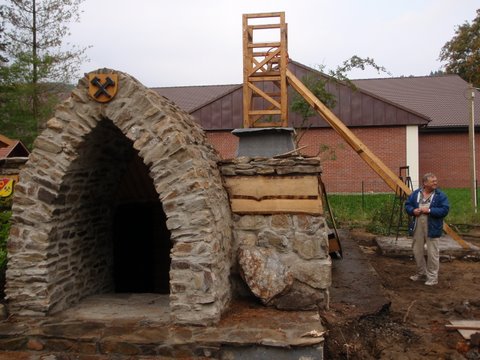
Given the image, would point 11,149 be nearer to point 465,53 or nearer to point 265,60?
point 265,60

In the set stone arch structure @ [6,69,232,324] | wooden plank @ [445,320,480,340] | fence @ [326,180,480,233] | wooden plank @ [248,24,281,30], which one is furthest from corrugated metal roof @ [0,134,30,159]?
fence @ [326,180,480,233]

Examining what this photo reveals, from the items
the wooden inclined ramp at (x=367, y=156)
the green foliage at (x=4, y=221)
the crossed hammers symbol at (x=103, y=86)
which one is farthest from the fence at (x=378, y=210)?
the green foliage at (x=4, y=221)

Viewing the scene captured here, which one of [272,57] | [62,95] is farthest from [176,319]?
[62,95]

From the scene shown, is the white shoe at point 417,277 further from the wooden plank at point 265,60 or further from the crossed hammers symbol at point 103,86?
the crossed hammers symbol at point 103,86

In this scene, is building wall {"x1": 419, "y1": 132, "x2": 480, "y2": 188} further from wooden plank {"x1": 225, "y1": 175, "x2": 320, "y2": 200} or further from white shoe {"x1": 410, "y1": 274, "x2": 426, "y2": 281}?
wooden plank {"x1": 225, "y1": 175, "x2": 320, "y2": 200}

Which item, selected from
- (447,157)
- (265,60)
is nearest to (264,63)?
(265,60)

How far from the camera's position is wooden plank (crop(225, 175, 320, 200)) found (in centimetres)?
573

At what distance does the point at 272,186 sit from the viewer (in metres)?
5.84

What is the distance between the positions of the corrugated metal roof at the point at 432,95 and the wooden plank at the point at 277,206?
71.3 feet

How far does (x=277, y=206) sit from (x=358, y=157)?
17622 mm

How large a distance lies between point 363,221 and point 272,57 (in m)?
6.86

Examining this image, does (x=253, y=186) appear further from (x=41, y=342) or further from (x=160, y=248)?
(x=160, y=248)

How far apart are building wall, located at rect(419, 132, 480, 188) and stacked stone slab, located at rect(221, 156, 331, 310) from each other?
21.6 m

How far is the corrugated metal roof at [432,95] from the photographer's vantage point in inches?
1006
